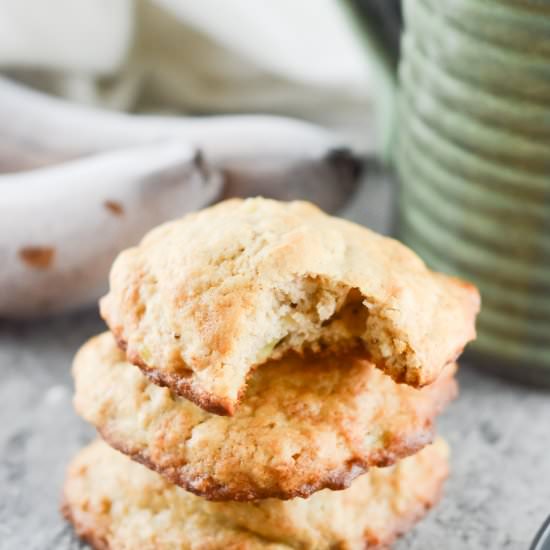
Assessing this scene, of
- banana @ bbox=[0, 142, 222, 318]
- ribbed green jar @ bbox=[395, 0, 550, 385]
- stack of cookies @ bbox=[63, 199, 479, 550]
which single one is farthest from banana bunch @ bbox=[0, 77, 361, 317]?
stack of cookies @ bbox=[63, 199, 479, 550]

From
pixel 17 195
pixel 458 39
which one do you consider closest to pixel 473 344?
pixel 458 39

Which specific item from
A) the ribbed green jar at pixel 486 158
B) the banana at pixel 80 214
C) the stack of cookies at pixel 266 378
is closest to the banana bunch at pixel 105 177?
the banana at pixel 80 214

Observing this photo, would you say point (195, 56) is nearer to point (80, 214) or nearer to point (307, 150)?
point (307, 150)

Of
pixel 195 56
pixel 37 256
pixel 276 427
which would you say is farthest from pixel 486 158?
pixel 195 56

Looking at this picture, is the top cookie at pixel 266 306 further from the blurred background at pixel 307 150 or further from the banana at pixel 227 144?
the banana at pixel 227 144

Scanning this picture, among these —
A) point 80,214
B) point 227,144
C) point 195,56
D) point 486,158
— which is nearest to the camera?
point 486,158

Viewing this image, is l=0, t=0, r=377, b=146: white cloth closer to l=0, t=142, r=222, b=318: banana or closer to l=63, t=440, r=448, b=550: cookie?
l=0, t=142, r=222, b=318: banana

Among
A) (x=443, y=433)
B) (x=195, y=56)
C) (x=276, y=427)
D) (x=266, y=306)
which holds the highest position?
(x=266, y=306)
